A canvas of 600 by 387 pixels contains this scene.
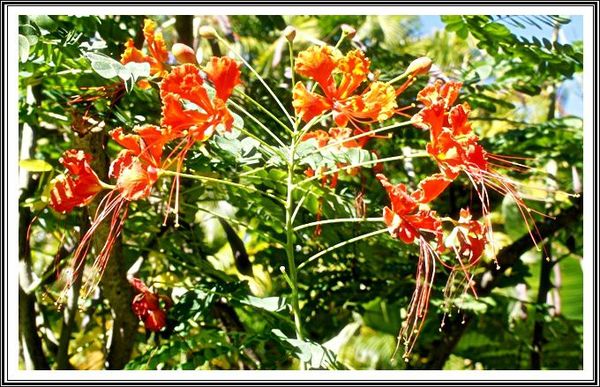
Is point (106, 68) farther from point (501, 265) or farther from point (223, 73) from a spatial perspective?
point (501, 265)

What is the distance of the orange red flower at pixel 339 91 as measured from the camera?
1.80 metres

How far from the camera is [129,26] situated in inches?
117

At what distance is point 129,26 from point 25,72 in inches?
24.9

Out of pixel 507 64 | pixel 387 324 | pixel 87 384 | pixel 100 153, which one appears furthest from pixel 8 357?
pixel 387 324

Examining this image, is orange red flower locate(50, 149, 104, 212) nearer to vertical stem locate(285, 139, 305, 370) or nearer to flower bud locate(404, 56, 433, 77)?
vertical stem locate(285, 139, 305, 370)

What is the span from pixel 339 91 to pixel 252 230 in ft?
1.47

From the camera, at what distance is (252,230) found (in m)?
2.08

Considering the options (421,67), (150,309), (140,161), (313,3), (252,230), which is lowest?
(150,309)

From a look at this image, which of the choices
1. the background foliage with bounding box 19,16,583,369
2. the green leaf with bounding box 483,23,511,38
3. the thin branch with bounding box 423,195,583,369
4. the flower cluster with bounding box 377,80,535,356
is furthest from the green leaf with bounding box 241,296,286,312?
the thin branch with bounding box 423,195,583,369

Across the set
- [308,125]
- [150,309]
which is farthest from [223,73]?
[150,309]

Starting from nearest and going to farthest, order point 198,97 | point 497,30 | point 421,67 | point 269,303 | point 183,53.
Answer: point 198,97 < point 183,53 < point 421,67 < point 269,303 < point 497,30

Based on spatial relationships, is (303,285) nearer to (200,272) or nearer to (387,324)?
(200,272)

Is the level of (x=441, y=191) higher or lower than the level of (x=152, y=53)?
lower

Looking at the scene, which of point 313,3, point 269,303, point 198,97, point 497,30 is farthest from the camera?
point 497,30
